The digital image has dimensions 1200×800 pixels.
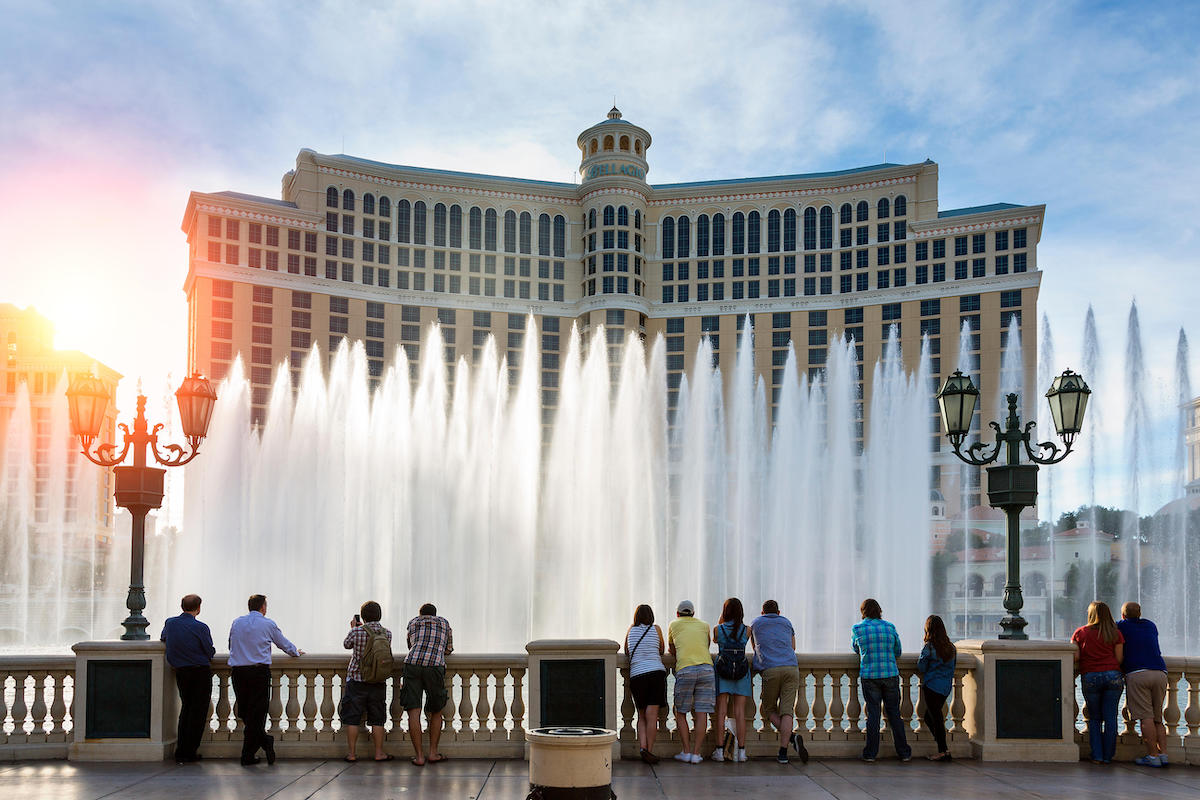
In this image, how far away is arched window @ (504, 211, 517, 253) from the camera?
88.8 meters

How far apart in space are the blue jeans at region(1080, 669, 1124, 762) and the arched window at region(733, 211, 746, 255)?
79.4 meters

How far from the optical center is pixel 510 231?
89000 millimetres

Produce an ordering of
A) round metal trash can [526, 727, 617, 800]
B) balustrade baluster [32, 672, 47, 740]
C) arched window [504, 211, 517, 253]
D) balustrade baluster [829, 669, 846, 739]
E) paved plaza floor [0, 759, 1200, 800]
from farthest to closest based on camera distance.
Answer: arched window [504, 211, 517, 253]
balustrade baluster [829, 669, 846, 739]
balustrade baluster [32, 672, 47, 740]
paved plaza floor [0, 759, 1200, 800]
round metal trash can [526, 727, 617, 800]

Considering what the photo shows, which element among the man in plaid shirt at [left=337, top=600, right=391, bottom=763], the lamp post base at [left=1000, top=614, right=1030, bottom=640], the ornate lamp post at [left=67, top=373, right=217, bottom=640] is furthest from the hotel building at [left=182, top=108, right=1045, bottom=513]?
the man in plaid shirt at [left=337, top=600, right=391, bottom=763]

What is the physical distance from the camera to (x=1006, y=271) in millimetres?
80875

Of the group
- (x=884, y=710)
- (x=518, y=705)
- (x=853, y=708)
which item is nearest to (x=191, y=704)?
(x=518, y=705)

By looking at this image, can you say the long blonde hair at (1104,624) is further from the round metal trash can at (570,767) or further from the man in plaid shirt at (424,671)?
the man in plaid shirt at (424,671)

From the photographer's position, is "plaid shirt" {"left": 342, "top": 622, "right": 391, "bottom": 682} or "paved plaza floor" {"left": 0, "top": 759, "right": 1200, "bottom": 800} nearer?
"paved plaza floor" {"left": 0, "top": 759, "right": 1200, "bottom": 800}

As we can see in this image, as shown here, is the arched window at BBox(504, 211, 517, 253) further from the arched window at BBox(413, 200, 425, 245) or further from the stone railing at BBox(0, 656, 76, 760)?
the stone railing at BBox(0, 656, 76, 760)

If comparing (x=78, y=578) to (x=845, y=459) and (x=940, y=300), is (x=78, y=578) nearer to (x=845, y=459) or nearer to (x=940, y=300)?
(x=845, y=459)

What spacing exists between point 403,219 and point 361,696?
79745 millimetres

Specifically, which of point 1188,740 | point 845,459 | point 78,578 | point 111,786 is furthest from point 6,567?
point 1188,740

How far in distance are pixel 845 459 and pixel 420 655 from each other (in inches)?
1707

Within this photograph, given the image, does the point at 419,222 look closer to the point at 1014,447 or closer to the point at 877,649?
the point at 1014,447
